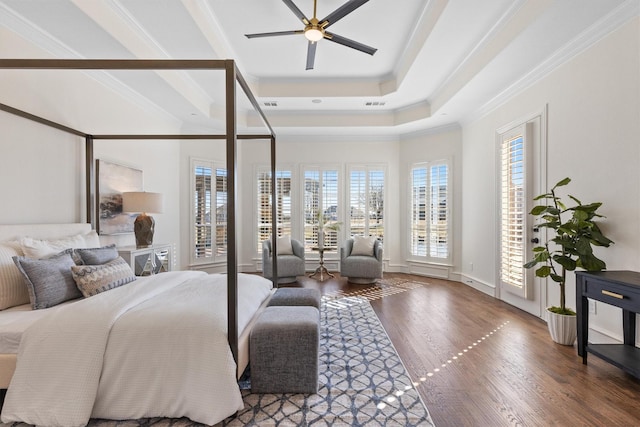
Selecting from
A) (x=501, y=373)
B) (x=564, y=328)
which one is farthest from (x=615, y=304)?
(x=501, y=373)

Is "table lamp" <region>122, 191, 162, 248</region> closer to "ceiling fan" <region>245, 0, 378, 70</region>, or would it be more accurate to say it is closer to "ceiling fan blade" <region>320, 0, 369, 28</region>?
"ceiling fan" <region>245, 0, 378, 70</region>

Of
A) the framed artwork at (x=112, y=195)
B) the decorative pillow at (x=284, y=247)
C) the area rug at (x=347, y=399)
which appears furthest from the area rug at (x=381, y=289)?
the framed artwork at (x=112, y=195)

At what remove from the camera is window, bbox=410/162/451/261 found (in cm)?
596

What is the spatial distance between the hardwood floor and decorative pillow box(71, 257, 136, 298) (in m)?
2.49

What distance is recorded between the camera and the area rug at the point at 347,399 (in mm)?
1895

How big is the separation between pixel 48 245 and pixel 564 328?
467 cm

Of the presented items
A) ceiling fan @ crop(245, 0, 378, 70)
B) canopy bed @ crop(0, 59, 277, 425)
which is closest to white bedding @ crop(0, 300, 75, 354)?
canopy bed @ crop(0, 59, 277, 425)

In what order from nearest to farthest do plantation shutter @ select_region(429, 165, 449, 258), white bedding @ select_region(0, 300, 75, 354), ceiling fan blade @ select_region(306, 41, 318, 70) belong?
white bedding @ select_region(0, 300, 75, 354)
ceiling fan blade @ select_region(306, 41, 318, 70)
plantation shutter @ select_region(429, 165, 449, 258)

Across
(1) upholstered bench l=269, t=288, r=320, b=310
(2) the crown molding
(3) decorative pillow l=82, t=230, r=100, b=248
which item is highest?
(2) the crown molding

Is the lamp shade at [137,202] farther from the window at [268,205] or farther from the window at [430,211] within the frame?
the window at [430,211]

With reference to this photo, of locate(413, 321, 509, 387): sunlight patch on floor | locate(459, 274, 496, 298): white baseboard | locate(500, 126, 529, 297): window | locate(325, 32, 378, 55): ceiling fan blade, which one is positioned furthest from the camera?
locate(459, 274, 496, 298): white baseboard

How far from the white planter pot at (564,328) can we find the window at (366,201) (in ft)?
12.3

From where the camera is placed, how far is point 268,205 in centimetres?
662

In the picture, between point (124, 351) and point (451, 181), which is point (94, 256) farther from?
point (451, 181)
